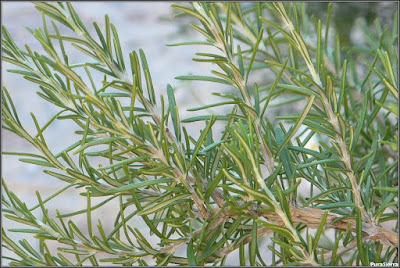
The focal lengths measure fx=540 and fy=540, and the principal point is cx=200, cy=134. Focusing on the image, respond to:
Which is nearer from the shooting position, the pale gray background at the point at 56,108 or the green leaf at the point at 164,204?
the green leaf at the point at 164,204

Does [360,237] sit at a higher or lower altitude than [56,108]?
lower

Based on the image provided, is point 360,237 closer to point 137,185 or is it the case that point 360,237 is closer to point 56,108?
point 137,185

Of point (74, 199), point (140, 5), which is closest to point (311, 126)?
point (74, 199)

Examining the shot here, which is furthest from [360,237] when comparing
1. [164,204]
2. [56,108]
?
[56,108]

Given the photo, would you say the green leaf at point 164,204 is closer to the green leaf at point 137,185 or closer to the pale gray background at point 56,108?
the green leaf at point 137,185

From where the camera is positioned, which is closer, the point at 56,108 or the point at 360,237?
the point at 360,237

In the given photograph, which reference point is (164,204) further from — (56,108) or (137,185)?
(56,108)

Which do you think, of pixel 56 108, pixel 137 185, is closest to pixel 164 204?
pixel 137 185

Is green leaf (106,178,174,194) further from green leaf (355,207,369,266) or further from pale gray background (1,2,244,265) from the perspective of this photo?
pale gray background (1,2,244,265)

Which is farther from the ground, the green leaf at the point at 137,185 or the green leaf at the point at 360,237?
the green leaf at the point at 137,185

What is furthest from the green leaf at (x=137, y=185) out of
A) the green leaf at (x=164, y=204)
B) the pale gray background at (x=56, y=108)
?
the pale gray background at (x=56, y=108)

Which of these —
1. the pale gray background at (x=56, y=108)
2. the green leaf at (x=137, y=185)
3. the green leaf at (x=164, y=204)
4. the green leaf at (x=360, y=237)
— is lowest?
the green leaf at (x=360, y=237)

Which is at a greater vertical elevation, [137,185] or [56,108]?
[56,108]
